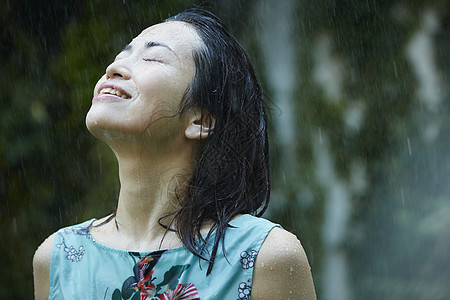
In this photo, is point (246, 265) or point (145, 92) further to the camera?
point (145, 92)

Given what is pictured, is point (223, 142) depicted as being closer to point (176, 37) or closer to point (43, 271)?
point (176, 37)

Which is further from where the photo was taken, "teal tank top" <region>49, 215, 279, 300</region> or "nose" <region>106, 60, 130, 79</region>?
"nose" <region>106, 60, 130, 79</region>

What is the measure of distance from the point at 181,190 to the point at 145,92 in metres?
0.25

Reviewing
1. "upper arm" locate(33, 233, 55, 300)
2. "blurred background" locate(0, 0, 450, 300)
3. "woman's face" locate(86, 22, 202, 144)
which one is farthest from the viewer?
"blurred background" locate(0, 0, 450, 300)

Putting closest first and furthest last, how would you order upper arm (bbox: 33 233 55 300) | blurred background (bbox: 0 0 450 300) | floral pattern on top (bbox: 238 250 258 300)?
floral pattern on top (bbox: 238 250 258 300), upper arm (bbox: 33 233 55 300), blurred background (bbox: 0 0 450 300)

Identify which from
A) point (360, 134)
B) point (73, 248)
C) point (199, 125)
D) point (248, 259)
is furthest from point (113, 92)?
point (360, 134)

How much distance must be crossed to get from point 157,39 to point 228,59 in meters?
0.19

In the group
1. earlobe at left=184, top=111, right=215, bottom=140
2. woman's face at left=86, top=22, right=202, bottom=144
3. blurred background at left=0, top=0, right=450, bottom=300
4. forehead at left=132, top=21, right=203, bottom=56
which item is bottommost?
blurred background at left=0, top=0, right=450, bottom=300

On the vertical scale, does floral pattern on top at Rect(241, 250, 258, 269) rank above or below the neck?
below

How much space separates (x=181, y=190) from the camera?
5.10ft

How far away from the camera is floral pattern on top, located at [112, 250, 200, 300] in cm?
140

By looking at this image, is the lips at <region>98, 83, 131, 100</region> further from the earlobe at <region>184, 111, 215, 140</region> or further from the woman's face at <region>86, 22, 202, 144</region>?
the earlobe at <region>184, 111, 215, 140</region>

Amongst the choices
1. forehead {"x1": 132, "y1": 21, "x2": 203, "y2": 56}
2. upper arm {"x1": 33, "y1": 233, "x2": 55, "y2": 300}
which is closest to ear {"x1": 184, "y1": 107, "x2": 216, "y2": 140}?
forehead {"x1": 132, "y1": 21, "x2": 203, "y2": 56}

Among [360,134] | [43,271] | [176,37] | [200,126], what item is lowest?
[360,134]
